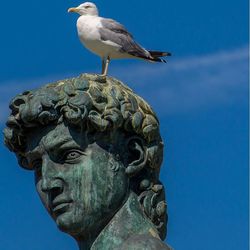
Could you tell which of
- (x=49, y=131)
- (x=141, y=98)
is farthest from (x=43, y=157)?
(x=141, y=98)

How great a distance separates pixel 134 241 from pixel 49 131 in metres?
1.08

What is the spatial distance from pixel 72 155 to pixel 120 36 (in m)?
12.5

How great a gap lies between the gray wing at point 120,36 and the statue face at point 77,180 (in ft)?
39.8

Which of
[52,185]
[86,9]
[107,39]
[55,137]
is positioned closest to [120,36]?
[107,39]

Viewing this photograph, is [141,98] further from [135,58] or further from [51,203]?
[135,58]

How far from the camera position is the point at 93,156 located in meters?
11.6

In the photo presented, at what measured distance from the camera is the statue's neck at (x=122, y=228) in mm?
11594

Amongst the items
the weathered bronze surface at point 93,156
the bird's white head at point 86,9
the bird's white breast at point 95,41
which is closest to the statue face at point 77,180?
the weathered bronze surface at point 93,156

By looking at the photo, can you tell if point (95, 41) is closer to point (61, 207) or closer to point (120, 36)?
point (120, 36)

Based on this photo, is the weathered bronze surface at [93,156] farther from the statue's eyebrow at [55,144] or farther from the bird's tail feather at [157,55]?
the bird's tail feather at [157,55]

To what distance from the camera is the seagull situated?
2359 cm

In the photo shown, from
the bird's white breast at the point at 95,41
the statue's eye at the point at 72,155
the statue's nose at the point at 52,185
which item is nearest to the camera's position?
the statue's nose at the point at 52,185

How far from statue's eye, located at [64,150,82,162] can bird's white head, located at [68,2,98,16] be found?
13.9 metres

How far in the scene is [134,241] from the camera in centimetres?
1143
